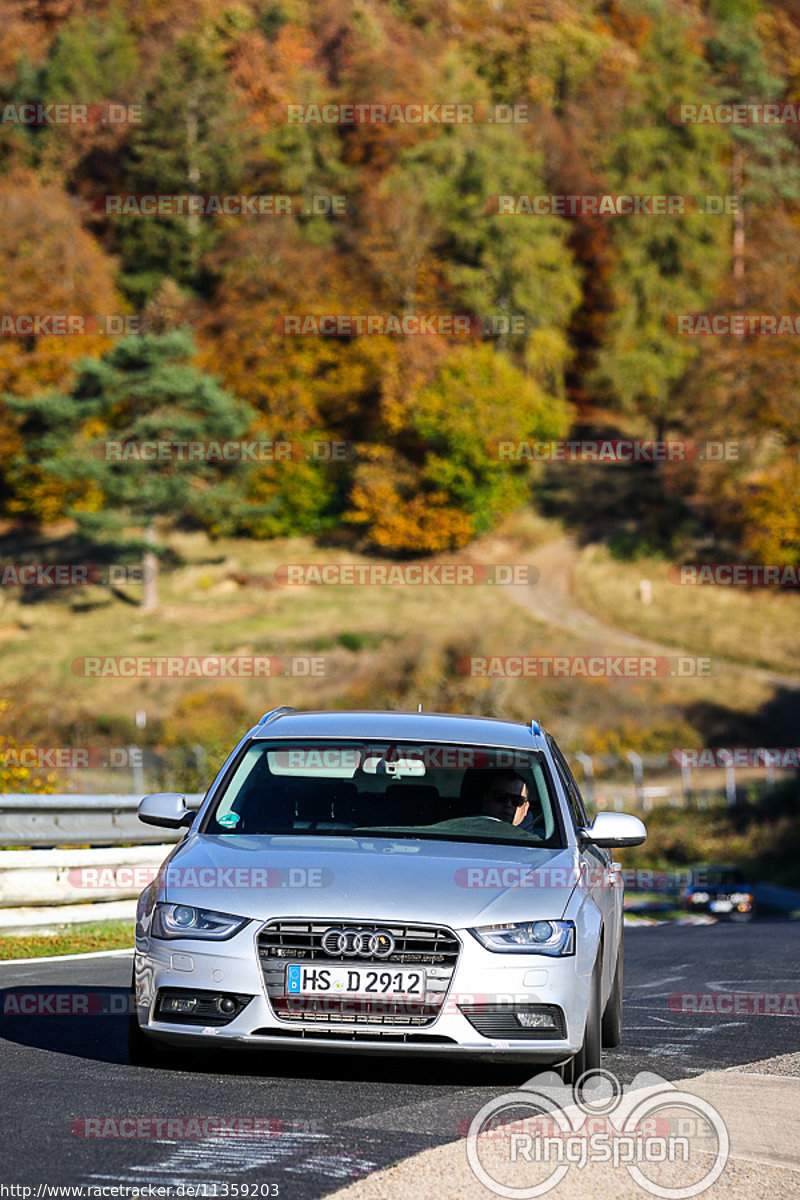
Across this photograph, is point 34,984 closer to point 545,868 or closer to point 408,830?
point 408,830

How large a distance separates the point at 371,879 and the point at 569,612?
5766cm

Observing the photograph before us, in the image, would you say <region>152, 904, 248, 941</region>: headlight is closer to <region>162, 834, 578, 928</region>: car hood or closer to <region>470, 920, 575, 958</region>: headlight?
<region>162, 834, 578, 928</region>: car hood

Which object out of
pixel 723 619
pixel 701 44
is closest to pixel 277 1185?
pixel 723 619

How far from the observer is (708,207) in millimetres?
77125

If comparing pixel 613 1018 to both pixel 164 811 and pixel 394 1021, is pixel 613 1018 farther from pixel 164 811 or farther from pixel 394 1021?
pixel 164 811

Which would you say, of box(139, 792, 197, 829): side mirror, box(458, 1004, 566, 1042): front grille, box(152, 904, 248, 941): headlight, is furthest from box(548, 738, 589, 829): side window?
box(152, 904, 248, 941): headlight

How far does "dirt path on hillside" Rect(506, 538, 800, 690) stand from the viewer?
190 ft

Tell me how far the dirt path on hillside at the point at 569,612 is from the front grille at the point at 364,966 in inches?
1991

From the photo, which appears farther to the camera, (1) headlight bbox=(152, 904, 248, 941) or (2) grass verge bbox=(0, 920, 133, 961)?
Answer: (2) grass verge bbox=(0, 920, 133, 961)

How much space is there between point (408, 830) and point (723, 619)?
185 ft

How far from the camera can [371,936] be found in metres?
6.30

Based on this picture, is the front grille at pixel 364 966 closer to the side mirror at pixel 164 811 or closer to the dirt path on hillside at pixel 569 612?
the side mirror at pixel 164 811

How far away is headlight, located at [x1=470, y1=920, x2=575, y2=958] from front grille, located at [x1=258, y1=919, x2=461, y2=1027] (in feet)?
0.47

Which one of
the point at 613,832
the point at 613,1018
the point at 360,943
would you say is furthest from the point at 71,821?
the point at 360,943
